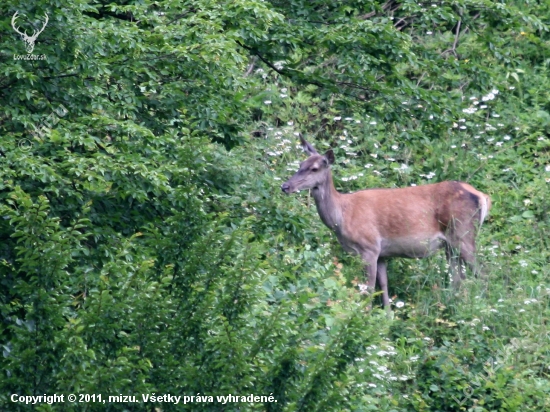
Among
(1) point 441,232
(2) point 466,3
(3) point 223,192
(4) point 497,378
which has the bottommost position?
(1) point 441,232

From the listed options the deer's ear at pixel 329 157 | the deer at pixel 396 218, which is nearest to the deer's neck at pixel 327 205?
the deer at pixel 396 218

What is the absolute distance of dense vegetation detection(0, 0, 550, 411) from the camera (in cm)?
578

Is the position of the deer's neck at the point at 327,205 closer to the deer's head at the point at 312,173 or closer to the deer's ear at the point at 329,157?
the deer's head at the point at 312,173

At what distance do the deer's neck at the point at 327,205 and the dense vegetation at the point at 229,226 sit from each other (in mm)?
290

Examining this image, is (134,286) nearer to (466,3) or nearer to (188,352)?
(188,352)

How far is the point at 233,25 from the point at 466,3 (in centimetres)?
274

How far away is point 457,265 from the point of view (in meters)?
10.7

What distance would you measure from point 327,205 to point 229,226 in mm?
2501

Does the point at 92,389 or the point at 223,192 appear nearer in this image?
the point at 92,389

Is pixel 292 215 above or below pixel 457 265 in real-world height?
above

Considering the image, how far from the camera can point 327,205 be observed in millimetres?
11484

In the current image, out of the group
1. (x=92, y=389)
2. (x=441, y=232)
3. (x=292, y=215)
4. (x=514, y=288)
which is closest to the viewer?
(x=92, y=389)

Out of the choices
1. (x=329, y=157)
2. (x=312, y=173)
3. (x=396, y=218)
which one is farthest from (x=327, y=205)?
(x=396, y=218)

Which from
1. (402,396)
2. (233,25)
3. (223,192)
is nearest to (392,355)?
(402,396)
